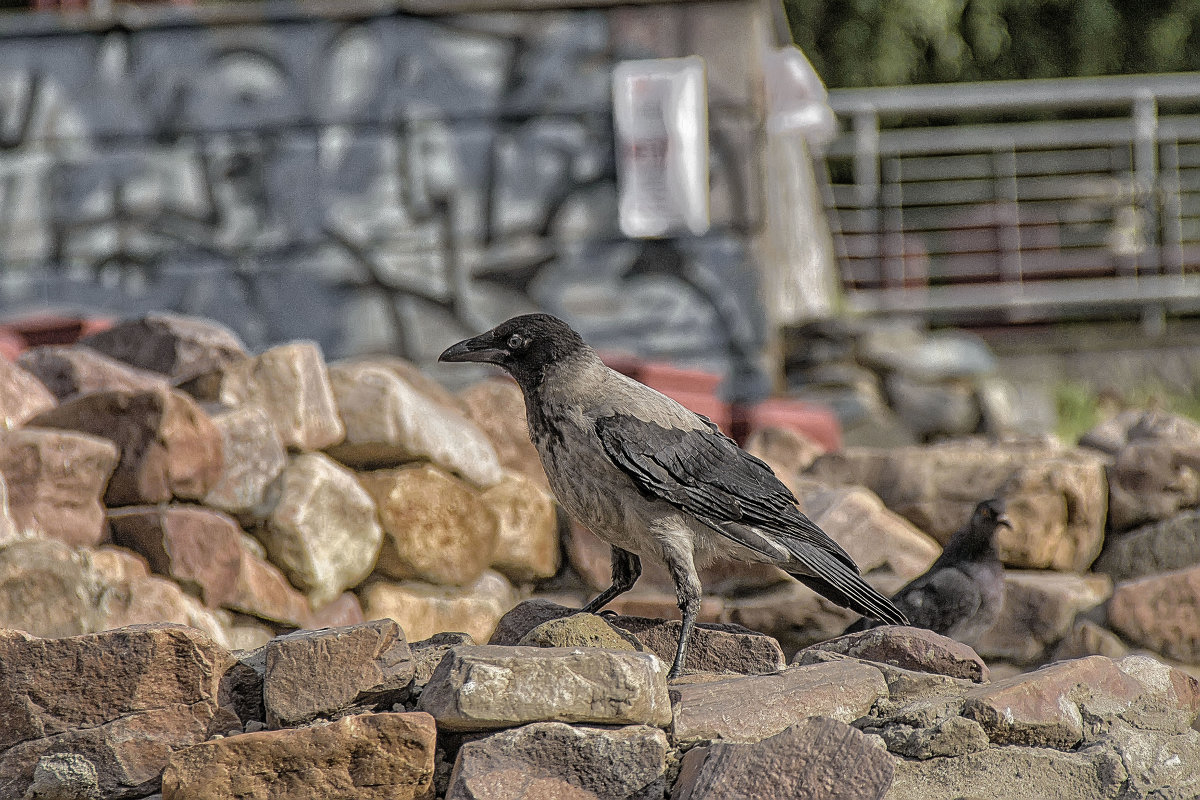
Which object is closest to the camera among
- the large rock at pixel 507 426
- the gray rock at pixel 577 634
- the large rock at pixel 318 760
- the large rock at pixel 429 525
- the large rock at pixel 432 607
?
the large rock at pixel 318 760

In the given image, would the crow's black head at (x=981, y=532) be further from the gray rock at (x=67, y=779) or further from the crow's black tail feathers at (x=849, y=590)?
the gray rock at (x=67, y=779)

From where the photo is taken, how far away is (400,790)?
3090 mm

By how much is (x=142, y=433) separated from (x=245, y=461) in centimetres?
49

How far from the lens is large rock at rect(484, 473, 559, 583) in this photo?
6180 millimetres

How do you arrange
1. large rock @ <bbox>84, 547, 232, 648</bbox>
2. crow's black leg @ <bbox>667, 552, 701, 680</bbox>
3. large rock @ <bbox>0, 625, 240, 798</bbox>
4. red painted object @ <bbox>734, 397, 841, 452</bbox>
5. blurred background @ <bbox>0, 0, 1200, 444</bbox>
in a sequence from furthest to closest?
1. blurred background @ <bbox>0, 0, 1200, 444</bbox>
2. red painted object @ <bbox>734, 397, 841, 452</bbox>
3. large rock @ <bbox>84, 547, 232, 648</bbox>
4. crow's black leg @ <bbox>667, 552, 701, 680</bbox>
5. large rock @ <bbox>0, 625, 240, 798</bbox>

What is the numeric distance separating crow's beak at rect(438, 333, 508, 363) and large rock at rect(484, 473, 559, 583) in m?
2.40

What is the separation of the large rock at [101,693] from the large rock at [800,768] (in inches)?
48.9

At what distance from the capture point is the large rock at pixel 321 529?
213 inches

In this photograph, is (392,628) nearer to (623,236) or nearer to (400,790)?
(400,790)

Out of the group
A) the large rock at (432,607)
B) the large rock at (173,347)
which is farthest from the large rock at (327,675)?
the large rock at (173,347)

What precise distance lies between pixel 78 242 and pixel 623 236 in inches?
170

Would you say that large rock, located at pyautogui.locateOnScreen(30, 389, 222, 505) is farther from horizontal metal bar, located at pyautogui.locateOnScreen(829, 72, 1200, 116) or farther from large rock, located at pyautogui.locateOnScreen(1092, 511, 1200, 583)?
horizontal metal bar, located at pyautogui.locateOnScreen(829, 72, 1200, 116)

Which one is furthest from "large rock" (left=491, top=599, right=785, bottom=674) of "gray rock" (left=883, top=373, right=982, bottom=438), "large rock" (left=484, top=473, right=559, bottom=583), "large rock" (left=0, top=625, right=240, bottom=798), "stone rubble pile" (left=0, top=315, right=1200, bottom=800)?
"gray rock" (left=883, top=373, right=982, bottom=438)

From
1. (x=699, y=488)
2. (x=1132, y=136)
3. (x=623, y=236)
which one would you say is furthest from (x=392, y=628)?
(x=1132, y=136)
